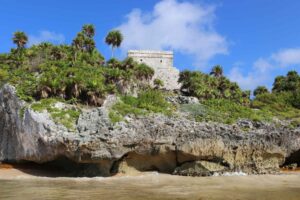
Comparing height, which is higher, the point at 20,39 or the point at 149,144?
the point at 20,39

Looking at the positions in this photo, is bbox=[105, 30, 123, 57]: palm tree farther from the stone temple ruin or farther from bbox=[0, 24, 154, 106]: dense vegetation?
the stone temple ruin

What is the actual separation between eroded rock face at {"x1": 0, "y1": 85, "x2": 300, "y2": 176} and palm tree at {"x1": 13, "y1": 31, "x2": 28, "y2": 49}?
19.4 m

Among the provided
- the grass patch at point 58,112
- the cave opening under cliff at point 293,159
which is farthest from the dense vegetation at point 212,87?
the grass patch at point 58,112

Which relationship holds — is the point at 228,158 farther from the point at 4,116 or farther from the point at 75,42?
the point at 75,42

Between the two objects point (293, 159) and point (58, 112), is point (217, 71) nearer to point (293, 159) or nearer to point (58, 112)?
point (293, 159)

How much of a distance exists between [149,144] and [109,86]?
7.90 metres

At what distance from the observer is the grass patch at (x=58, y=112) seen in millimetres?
25531

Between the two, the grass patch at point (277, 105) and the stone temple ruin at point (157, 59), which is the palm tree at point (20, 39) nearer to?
the stone temple ruin at point (157, 59)

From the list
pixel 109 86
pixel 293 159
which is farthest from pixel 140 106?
pixel 293 159

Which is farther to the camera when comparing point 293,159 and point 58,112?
point 293,159

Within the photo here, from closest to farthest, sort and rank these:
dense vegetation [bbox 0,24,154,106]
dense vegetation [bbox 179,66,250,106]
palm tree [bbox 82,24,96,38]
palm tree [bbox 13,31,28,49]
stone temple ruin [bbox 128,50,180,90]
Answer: dense vegetation [bbox 0,24,154,106] < dense vegetation [bbox 179,66,250,106] < palm tree [bbox 13,31,28,49] < palm tree [bbox 82,24,96,38] < stone temple ruin [bbox 128,50,180,90]

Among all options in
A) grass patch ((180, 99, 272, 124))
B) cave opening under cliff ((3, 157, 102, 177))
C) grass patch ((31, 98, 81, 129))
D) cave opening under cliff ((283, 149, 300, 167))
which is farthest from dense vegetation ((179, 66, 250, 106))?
grass patch ((31, 98, 81, 129))

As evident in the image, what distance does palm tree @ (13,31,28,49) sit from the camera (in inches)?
1778

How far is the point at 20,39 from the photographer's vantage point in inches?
1785
